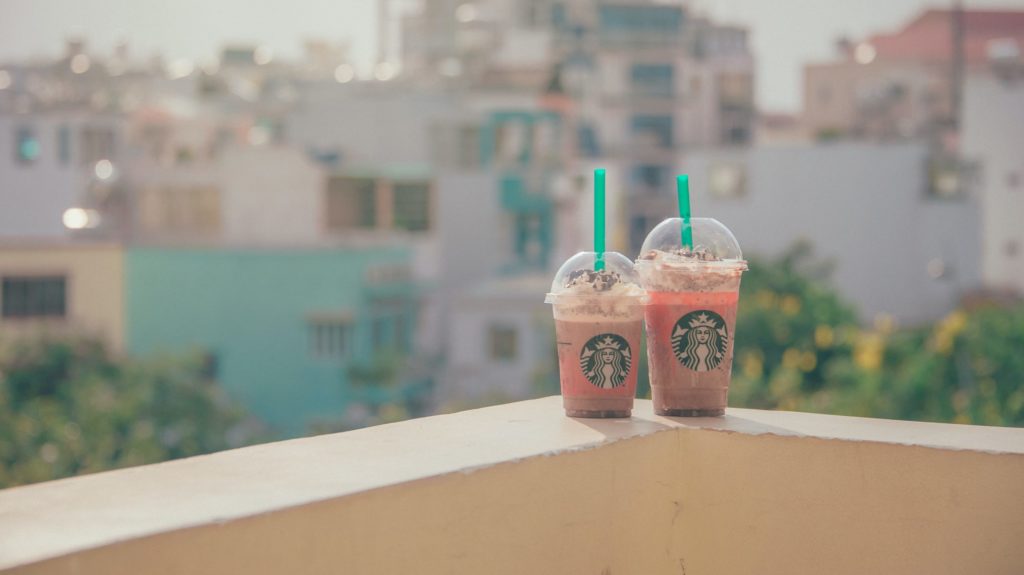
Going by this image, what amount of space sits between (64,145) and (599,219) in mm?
28835

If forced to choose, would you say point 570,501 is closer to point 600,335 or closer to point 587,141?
point 600,335

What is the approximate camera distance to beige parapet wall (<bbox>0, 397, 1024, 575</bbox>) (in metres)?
1.84

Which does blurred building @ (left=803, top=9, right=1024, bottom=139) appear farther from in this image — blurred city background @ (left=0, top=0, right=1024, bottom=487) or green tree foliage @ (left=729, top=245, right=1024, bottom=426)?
green tree foliage @ (left=729, top=245, right=1024, bottom=426)

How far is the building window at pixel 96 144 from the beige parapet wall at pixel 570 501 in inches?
1122

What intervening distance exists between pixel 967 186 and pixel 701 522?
1147 inches

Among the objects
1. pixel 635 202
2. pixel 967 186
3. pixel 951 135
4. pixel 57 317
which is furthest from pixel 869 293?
pixel 57 317

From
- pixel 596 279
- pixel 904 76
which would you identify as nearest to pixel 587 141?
pixel 904 76

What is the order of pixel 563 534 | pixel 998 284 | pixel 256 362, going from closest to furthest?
pixel 563 534, pixel 256 362, pixel 998 284

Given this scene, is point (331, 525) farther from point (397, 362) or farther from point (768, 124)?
point (768, 124)

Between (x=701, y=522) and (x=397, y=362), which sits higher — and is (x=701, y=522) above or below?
above

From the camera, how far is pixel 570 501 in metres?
2.30

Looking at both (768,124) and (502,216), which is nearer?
(502,216)

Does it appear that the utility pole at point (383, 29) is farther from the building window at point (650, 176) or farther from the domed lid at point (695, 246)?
the domed lid at point (695, 246)

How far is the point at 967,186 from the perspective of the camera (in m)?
30.3
